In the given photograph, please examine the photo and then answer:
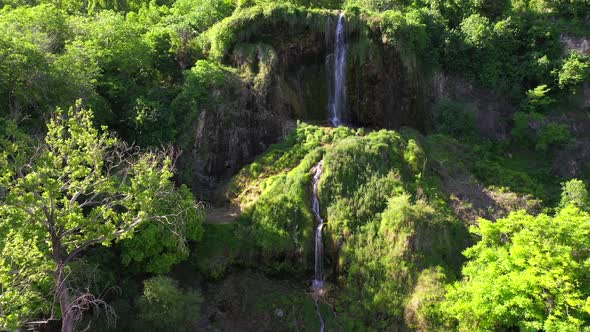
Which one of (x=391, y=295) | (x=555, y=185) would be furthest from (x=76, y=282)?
(x=555, y=185)

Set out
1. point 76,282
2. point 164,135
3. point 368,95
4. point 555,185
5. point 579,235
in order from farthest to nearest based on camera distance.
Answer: point 368,95, point 555,185, point 164,135, point 76,282, point 579,235

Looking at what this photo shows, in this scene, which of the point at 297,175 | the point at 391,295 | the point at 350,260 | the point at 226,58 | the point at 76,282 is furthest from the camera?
the point at 226,58

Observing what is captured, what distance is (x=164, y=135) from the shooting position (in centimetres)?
2188

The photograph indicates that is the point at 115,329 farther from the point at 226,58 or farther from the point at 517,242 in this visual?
the point at 226,58

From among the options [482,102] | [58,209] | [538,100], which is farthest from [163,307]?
[538,100]

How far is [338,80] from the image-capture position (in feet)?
88.1

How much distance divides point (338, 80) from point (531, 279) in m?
17.0

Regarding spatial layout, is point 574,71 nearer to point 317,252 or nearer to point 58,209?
point 317,252

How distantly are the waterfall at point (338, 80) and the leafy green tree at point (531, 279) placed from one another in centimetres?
1338

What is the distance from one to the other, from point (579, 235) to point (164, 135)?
1809 centimetres

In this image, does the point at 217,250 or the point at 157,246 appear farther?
the point at 217,250

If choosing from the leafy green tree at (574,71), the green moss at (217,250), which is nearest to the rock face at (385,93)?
the leafy green tree at (574,71)

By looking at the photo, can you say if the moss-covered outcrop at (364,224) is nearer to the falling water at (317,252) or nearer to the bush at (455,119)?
the falling water at (317,252)

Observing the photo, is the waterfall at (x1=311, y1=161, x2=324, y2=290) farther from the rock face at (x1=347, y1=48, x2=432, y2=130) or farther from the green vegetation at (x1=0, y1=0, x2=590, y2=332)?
the rock face at (x1=347, y1=48, x2=432, y2=130)
